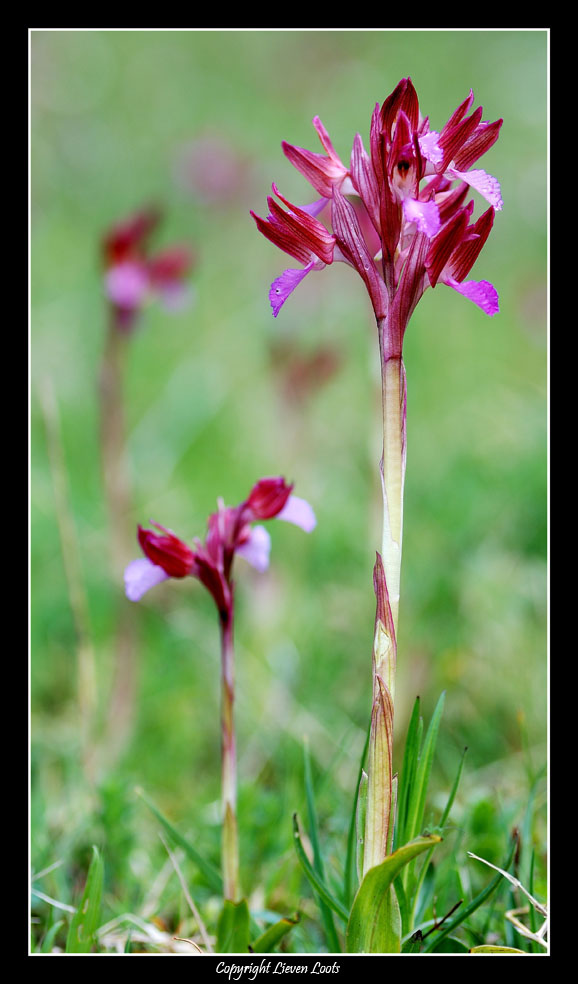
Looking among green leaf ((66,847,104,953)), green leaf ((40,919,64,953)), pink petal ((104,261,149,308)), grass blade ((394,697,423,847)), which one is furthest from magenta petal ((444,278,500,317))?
pink petal ((104,261,149,308))

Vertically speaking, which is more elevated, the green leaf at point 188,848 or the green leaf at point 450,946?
the green leaf at point 188,848

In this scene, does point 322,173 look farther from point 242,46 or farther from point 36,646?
point 242,46

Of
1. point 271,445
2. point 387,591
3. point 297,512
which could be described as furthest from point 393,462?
point 271,445

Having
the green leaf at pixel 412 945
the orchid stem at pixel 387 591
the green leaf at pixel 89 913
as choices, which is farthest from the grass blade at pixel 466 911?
the green leaf at pixel 89 913

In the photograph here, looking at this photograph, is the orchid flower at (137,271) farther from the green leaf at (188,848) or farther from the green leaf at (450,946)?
the green leaf at (450,946)

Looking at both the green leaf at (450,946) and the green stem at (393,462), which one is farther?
the green leaf at (450,946)

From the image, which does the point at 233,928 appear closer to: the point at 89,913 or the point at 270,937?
the point at 270,937

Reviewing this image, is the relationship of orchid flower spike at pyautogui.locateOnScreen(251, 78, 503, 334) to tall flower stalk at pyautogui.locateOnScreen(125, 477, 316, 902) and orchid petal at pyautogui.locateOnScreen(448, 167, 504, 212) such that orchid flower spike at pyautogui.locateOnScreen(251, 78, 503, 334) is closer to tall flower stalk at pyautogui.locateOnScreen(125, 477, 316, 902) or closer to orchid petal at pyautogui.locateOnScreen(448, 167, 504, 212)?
orchid petal at pyautogui.locateOnScreen(448, 167, 504, 212)

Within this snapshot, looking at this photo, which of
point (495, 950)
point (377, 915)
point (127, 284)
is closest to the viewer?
point (377, 915)
